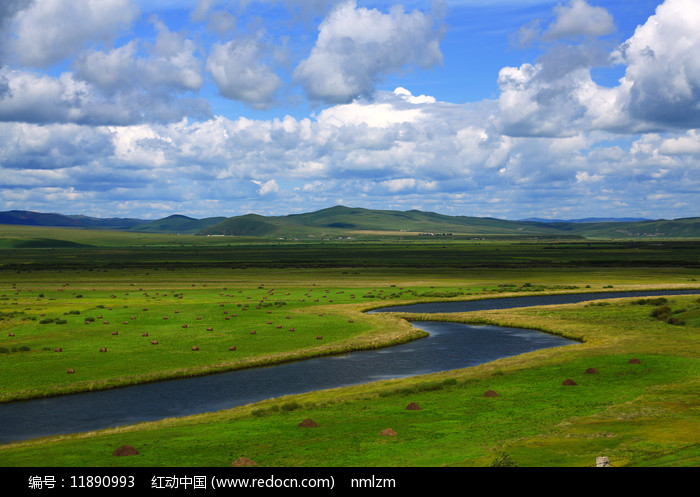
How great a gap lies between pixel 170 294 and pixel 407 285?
4947 cm

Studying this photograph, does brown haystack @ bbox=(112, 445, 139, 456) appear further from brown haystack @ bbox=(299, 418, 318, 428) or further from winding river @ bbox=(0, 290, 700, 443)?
winding river @ bbox=(0, 290, 700, 443)

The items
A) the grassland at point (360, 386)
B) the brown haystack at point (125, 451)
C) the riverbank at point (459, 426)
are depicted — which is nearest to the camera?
the riverbank at point (459, 426)

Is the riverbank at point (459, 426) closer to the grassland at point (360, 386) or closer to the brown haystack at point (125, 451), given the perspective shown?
the grassland at point (360, 386)

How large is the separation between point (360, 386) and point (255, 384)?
8595mm

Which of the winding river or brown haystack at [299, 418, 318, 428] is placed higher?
brown haystack at [299, 418, 318, 428]

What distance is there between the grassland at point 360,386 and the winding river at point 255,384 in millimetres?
2450

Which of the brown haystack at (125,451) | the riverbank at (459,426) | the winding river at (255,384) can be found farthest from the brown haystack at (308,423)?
the winding river at (255,384)

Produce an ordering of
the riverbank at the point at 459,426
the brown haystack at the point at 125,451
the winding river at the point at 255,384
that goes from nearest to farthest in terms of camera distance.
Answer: the riverbank at the point at 459,426 < the brown haystack at the point at 125,451 < the winding river at the point at 255,384

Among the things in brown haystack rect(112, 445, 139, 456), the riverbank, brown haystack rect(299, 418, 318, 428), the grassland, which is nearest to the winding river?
the grassland

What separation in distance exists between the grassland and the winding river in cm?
245

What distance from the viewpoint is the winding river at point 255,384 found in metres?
39.6

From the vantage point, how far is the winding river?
39594 millimetres
